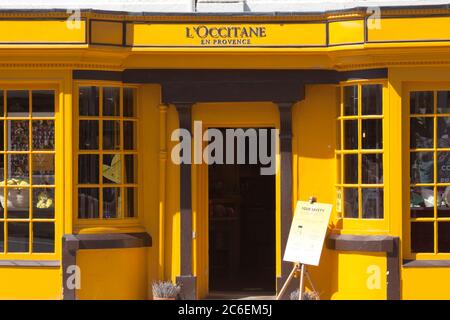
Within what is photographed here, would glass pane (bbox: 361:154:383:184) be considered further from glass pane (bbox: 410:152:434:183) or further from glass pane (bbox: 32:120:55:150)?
glass pane (bbox: 32:120:55:150)

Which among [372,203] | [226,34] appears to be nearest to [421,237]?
[372,203]

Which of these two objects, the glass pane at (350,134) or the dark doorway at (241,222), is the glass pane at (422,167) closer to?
the glass pane at (350,134)

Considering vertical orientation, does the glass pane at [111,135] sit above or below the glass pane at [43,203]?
above

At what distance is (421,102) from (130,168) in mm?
4028

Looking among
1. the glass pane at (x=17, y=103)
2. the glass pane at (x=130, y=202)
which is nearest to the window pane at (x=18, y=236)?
the glass pane at (x=130, y=202)

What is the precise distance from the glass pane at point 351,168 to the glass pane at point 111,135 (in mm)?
3097

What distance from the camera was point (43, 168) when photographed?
14922 millimetres

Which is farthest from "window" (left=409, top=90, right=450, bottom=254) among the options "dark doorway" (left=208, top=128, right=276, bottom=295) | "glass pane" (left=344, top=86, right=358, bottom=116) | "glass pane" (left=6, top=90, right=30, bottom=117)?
"glass pane" (left=6, top=90, right=30, bottom=117)

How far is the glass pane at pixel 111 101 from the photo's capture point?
592 inches

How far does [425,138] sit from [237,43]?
2.79 meters

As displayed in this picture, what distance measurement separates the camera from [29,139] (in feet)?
49.0

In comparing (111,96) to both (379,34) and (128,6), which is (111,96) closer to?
(128,6)

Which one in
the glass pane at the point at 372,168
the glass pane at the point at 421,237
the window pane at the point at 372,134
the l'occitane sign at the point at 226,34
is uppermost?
the l'occitane sign at the point at 226,34

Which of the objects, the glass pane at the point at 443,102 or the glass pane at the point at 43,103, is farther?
the glass pane at the point at 43,103
